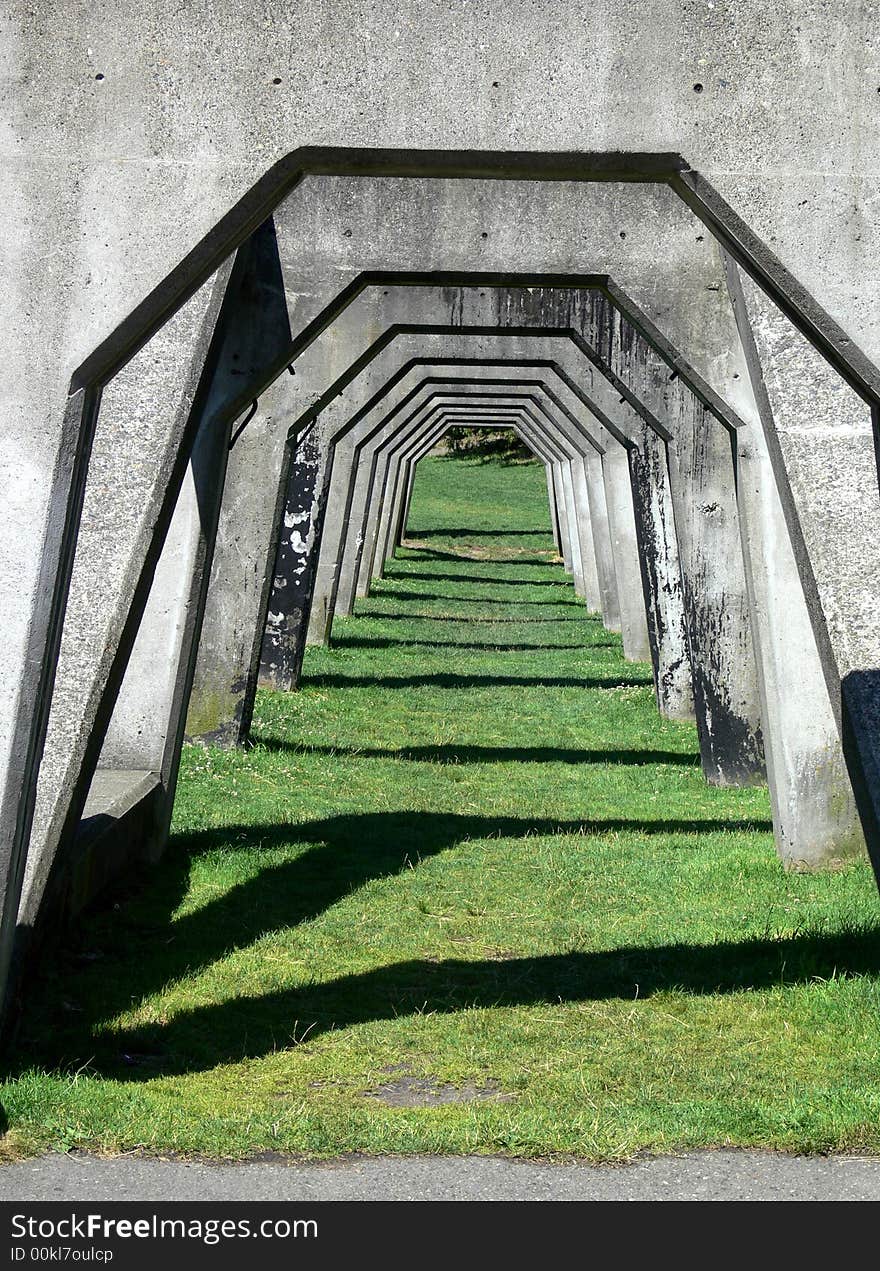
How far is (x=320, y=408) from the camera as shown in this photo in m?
13.3

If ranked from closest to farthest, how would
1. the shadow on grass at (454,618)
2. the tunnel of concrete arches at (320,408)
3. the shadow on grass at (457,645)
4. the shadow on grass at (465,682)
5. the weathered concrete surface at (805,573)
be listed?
the tunnel of concrete arches at (320,408) < the weathered concrete surface at (805,573) < the shadow on grass at (465,682) < the shadow on grass at (457,645) < the shadow on grass at (454,618)

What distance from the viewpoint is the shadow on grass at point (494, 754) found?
12.5 meters

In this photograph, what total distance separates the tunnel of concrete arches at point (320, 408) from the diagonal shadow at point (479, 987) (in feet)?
2.45

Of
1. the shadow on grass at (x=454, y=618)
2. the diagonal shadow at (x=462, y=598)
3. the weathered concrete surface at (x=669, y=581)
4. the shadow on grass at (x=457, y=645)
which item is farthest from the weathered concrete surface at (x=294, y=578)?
the diagonal shadow at (x=462, y=598)

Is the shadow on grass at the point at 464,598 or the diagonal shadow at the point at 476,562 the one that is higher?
the diagonal shadow at the point at 476,562

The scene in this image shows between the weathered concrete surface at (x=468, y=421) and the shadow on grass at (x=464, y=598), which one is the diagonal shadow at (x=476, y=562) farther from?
the shadow on grass at (x=464, y=598)

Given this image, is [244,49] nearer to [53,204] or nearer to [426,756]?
[53,204]

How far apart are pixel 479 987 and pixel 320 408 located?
24.9 feet

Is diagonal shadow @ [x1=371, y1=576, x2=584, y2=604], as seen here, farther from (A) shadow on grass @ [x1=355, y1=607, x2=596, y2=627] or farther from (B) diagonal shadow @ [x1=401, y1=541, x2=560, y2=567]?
(B) diagonal shadow @ [x1=401, y1=541, x2=560, y2=567]

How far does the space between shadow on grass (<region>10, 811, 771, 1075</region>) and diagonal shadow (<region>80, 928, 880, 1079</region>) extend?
1 centimetres

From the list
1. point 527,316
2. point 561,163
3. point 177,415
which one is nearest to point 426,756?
point 527,316

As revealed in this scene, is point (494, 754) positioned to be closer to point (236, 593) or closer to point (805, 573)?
point (236, 593)

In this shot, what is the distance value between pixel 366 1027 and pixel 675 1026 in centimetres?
114

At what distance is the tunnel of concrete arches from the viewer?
16.2ft
